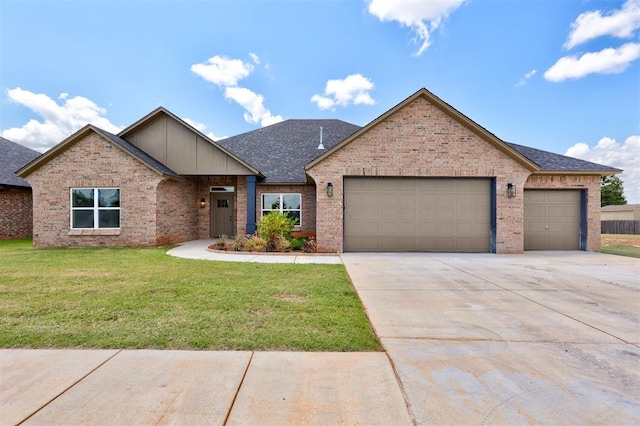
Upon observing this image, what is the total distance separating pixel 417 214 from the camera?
11.0 meters

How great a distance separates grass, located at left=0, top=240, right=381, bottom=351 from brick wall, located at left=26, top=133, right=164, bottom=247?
15.1ft

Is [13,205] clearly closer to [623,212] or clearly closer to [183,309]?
[183,309]

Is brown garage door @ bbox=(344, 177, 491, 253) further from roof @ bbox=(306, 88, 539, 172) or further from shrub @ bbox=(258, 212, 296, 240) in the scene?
shrub @ bbox=(258, 212, 296, 240)

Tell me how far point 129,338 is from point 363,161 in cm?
911

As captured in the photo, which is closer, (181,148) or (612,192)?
(181,148)

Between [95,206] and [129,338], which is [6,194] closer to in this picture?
[95,206]

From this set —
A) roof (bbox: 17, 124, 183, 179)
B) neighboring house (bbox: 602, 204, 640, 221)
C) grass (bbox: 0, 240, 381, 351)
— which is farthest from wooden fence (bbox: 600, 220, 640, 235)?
roof (bbox: 17, 124, 183, 179)

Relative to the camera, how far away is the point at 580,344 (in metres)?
Result: 3.37

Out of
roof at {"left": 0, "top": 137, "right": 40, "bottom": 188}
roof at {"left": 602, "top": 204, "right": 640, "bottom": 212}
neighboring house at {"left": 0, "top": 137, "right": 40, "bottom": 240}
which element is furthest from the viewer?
roof at {"left": 602, "top": 204, "right": 640, "bottom": 212}

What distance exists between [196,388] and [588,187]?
15667 millimetres

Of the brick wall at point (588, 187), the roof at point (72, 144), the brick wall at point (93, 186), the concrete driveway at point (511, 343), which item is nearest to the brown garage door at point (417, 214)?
the brick wall at point (588, 187)

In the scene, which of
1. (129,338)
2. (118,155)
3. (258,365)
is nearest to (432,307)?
(258,365)

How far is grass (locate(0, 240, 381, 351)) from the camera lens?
330cm

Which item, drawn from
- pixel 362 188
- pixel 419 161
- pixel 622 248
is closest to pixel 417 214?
pixel 419 161
